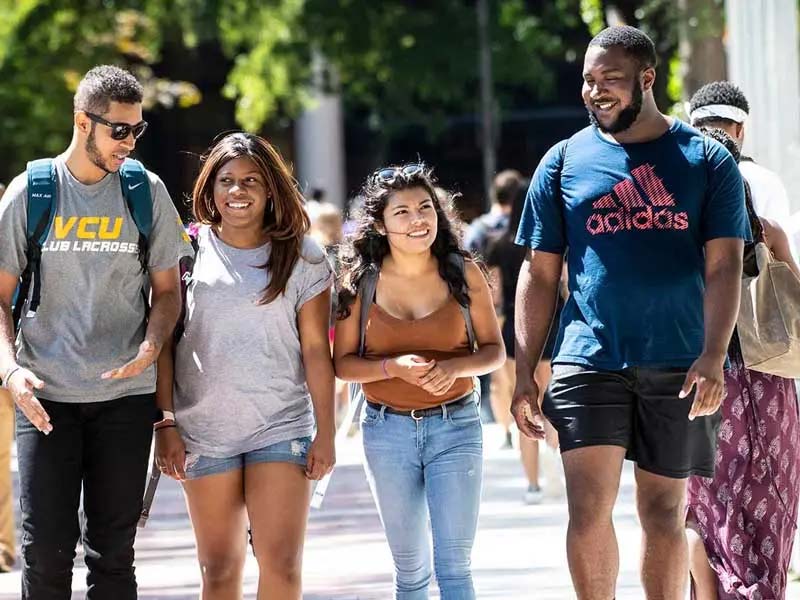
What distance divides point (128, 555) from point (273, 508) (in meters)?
0.56

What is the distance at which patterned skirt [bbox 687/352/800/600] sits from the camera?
22.6 ft

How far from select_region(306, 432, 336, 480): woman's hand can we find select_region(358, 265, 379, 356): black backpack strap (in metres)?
0.40

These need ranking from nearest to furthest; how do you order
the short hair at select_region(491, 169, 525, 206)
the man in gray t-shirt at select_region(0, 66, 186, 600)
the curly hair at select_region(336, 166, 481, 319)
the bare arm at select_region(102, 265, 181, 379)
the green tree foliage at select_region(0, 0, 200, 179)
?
the bare arm at select_region(102, 265, 181, 379) → the man in gray t-shirt at select_region(0, 66, 186, 600) → the curly hair at select_region(336, 166, 481, 319) → the short hair at select_region(491, 169, 525, 206) → the green tree foliage at select_region(0, 0, 200, 179)

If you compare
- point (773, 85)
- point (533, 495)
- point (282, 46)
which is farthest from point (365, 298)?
point (282, 46)

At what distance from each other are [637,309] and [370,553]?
13.1 ft

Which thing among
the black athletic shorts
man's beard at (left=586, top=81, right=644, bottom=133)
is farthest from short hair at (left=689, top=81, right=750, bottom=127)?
the black athletic shorts

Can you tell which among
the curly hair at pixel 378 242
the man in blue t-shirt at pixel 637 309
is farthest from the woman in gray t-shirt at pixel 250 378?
the man in blue t-shirt at pixel 637 309

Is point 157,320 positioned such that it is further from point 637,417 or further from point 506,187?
point 506,187

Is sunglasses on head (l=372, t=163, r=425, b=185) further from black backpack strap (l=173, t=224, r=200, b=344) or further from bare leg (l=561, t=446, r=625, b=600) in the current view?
bare leg (l=561, t=446, r=625, b=600)

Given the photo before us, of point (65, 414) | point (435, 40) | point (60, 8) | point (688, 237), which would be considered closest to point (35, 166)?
point (65, 414)

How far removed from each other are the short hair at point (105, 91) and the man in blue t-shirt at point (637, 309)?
4.91ft

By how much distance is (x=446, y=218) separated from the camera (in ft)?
21.5

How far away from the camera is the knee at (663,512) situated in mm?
6125

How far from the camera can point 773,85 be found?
29.6 ft
